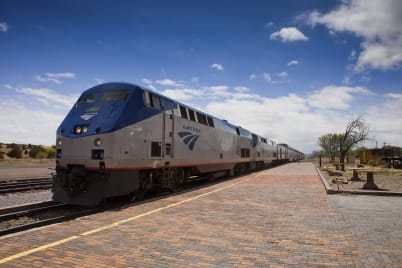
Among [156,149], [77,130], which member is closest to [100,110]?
[77,130]

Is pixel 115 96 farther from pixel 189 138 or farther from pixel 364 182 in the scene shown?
pixel 364 182

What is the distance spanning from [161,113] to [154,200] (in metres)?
3.18

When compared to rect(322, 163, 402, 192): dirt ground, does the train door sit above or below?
above

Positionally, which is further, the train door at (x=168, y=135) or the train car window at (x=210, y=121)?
the train car window at (x=210, y=121)

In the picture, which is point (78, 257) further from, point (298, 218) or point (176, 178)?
point (176, 178)

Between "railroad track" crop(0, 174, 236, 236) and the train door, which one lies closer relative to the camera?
"railroad track" crop(0, 174, 236, 236)

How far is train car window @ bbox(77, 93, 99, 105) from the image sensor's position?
1051cm

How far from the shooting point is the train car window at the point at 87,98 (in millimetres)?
10508

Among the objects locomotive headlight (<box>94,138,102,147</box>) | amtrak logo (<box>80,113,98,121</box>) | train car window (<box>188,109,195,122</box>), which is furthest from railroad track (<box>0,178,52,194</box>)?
train car window (<box>188,109,195,122</box>)

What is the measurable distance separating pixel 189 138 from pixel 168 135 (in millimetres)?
2268

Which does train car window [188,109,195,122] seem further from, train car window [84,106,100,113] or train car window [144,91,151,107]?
train car window [84,106,100,113]

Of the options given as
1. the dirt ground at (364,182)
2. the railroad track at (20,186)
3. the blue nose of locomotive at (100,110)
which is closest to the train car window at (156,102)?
the blue nose of locomotive at (100,110)

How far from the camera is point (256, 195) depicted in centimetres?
1204

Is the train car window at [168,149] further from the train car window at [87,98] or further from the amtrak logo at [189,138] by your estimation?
the train car window at [87,98]
